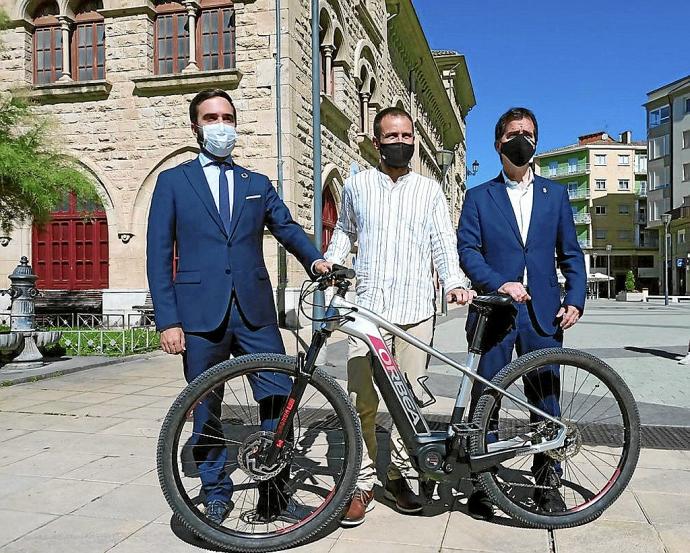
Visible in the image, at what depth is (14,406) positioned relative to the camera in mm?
6422

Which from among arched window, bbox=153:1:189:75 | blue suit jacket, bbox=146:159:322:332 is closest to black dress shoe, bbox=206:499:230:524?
blue suit jacket, bbox=146:159:322:332

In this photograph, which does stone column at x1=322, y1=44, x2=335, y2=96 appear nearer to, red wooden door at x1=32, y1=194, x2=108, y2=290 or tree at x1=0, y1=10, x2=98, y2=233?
red wooden door at x1=32, y1=194, x2=108, y2=290

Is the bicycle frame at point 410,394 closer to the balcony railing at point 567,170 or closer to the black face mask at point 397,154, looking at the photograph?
the black face mask at point 397,154

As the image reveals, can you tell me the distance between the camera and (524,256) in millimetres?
3467

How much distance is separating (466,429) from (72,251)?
16.5 meters

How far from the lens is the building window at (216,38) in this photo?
16.3m

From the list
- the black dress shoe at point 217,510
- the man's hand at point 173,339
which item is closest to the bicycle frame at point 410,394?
the man's hand at point 173,339

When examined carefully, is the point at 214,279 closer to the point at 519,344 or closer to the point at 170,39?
the point at 519,344

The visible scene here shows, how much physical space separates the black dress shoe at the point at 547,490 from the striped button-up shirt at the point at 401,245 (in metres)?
1.02

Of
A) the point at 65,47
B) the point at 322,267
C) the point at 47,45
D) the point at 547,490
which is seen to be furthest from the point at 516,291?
the point at 47,45

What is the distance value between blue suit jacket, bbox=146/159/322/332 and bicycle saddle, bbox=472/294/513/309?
2.77 feet

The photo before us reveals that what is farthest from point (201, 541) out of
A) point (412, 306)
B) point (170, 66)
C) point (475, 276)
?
point (170, 66)

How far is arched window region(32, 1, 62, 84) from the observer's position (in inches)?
690

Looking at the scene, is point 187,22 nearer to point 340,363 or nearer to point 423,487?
point 340,363
